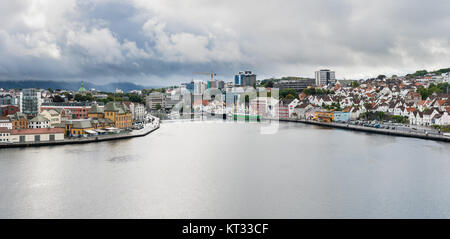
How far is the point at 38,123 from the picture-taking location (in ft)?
39.4

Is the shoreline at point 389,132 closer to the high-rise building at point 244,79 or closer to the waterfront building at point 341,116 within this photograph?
the waterfront building at point 341,116

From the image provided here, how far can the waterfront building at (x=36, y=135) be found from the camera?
1063 centimetres

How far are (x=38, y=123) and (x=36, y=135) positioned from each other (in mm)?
1347

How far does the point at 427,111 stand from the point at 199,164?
11.4 metres

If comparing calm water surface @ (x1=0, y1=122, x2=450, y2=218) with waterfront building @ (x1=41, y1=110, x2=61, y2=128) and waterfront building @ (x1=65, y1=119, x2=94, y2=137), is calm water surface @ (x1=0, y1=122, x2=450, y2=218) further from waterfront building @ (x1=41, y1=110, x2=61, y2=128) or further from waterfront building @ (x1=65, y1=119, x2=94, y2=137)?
waterfront building @ (x1=41, y1=110, x2=61, y2=128)

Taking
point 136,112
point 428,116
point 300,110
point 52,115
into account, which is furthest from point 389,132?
point 136,112

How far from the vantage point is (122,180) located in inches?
248

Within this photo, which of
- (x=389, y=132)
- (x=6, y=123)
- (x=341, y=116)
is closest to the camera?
(x=6, y=123)

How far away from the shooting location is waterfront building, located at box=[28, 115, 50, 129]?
11.9 metres

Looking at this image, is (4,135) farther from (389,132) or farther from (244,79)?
(244,79)

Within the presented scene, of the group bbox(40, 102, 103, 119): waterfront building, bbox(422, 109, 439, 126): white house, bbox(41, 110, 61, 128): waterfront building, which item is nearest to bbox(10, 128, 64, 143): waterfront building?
bbox(41, 110, 61, 128): waterfront building

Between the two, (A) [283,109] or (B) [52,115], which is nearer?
(B) [52,115]
